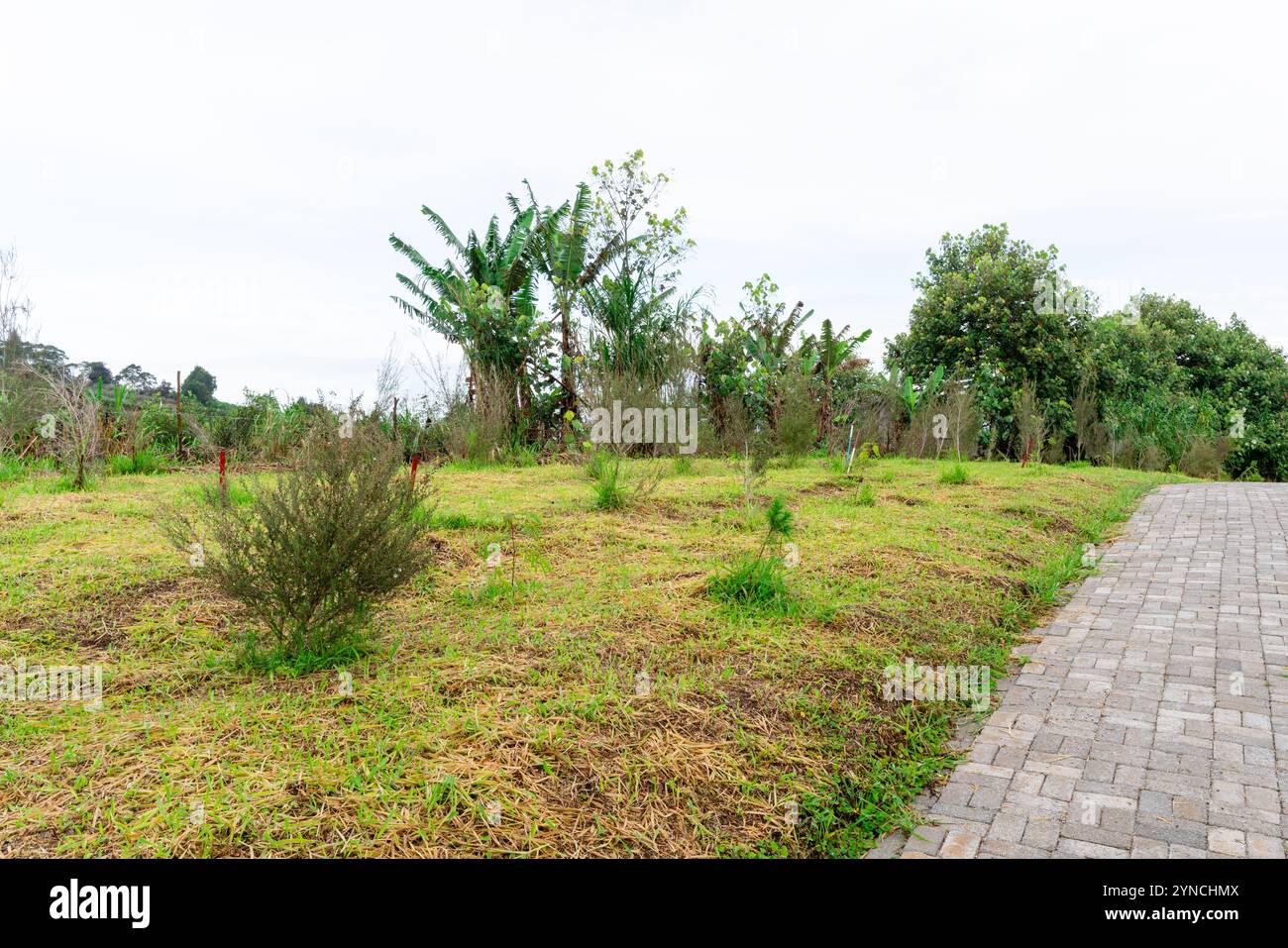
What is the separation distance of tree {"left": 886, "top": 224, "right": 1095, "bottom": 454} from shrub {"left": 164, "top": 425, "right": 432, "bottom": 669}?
715 inches

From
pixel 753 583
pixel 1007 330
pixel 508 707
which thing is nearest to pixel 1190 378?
pixel 1007 330

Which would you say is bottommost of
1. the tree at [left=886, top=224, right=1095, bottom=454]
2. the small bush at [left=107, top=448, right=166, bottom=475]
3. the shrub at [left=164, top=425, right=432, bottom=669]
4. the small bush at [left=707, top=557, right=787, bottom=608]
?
the small bush at [left=707, top=557, right=787, bottom=608]

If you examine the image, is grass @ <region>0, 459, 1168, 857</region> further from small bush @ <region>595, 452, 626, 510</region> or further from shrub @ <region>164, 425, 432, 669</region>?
small bush @ <region>595, 452, 626, 510</region>

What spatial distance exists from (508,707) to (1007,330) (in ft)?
66.6

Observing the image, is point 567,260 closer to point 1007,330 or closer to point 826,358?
point 826,358

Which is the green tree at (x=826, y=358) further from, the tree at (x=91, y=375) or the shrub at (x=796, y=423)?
the tree at (x=91, y=375)

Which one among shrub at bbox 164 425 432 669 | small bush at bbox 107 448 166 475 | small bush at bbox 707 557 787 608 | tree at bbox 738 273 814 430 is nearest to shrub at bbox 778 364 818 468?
tree at bbox 738 273 814 430

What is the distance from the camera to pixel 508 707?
10.6ft

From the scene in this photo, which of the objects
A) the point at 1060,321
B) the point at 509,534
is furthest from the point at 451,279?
the point at 1060,321

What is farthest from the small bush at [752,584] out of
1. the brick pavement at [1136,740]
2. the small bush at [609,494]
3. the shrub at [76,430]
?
the shrub at [76,430]
